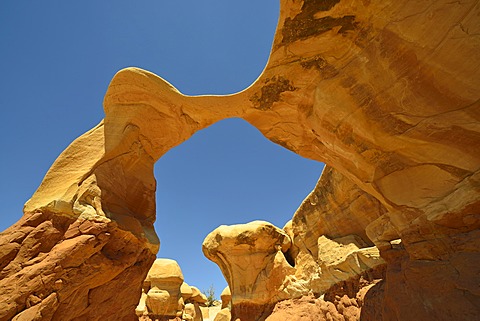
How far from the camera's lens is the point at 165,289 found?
1717cm

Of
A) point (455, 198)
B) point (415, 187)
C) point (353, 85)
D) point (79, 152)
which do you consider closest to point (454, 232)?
point (455, 198)

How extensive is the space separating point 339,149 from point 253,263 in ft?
32.7

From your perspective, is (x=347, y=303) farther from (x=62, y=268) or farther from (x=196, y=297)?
(x=196, y=297)

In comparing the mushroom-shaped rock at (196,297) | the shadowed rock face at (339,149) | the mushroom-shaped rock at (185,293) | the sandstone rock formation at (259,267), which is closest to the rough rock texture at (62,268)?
the shadowed rock face at (339,149)

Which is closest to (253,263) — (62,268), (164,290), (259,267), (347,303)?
(259,267)

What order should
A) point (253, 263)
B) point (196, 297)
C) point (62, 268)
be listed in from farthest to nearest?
point (196, 297) < point (253, 263) < point (62, 268)

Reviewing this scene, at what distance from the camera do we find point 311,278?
35.0 feet

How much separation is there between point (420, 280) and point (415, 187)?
1.44 meters

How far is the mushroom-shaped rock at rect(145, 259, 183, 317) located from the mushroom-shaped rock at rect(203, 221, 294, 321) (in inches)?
177

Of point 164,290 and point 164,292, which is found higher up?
point 164,290

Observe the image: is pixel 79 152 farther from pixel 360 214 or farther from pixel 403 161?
pixel 360 214

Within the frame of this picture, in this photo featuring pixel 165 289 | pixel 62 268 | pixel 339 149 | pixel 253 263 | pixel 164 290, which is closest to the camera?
pixel 62 268

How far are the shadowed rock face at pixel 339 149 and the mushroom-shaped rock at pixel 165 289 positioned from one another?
11.4 meters

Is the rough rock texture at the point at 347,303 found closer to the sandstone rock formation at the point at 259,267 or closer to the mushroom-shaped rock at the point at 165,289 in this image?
the sandstone rock formation at the point at 259,267
